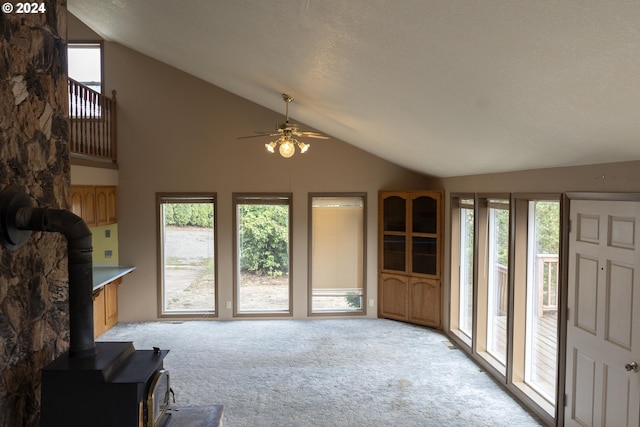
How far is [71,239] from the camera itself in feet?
8.32

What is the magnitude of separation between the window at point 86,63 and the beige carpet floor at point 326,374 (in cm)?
387

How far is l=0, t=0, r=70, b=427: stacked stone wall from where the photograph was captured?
94.0 inches

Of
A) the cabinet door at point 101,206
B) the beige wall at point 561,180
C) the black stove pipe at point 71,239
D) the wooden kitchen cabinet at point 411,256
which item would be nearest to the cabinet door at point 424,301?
the wooden kitchen cabinet at point 411,256

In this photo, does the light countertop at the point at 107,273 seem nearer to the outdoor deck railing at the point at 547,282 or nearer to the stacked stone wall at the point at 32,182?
the stacked stone wall at the point at 32,182

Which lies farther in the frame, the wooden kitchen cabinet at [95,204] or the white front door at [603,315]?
the wooden kitchen cabinet at [95,204]

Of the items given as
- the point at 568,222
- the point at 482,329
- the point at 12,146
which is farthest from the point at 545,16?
the point at 482,329

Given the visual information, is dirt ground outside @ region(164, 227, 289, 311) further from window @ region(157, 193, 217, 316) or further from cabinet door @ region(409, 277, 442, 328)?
cabinet door @ region(409, 277, 442, 328)

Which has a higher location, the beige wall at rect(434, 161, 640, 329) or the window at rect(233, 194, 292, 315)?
the beige wall at rect(434, 161, 640, 329)

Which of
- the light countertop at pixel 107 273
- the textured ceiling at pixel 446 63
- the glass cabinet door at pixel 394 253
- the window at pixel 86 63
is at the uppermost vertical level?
the window at pixel 86 63

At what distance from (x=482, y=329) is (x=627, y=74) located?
3.98m

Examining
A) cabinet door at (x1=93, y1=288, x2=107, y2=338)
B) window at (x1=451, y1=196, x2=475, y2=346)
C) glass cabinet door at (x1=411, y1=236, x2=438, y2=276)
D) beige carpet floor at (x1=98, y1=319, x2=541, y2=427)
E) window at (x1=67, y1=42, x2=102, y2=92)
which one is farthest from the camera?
window at (x1=67, y1=42, x2=102, y2=92)

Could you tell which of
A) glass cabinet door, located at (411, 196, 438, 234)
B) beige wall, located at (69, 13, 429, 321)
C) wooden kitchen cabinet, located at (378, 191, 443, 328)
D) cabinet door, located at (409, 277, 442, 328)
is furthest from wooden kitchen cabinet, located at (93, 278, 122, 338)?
glass cabinet door, located at (411, 196, 438, 234)

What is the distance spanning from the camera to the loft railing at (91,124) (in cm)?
552

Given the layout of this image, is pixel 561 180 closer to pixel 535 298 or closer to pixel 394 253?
pixel 535 298
